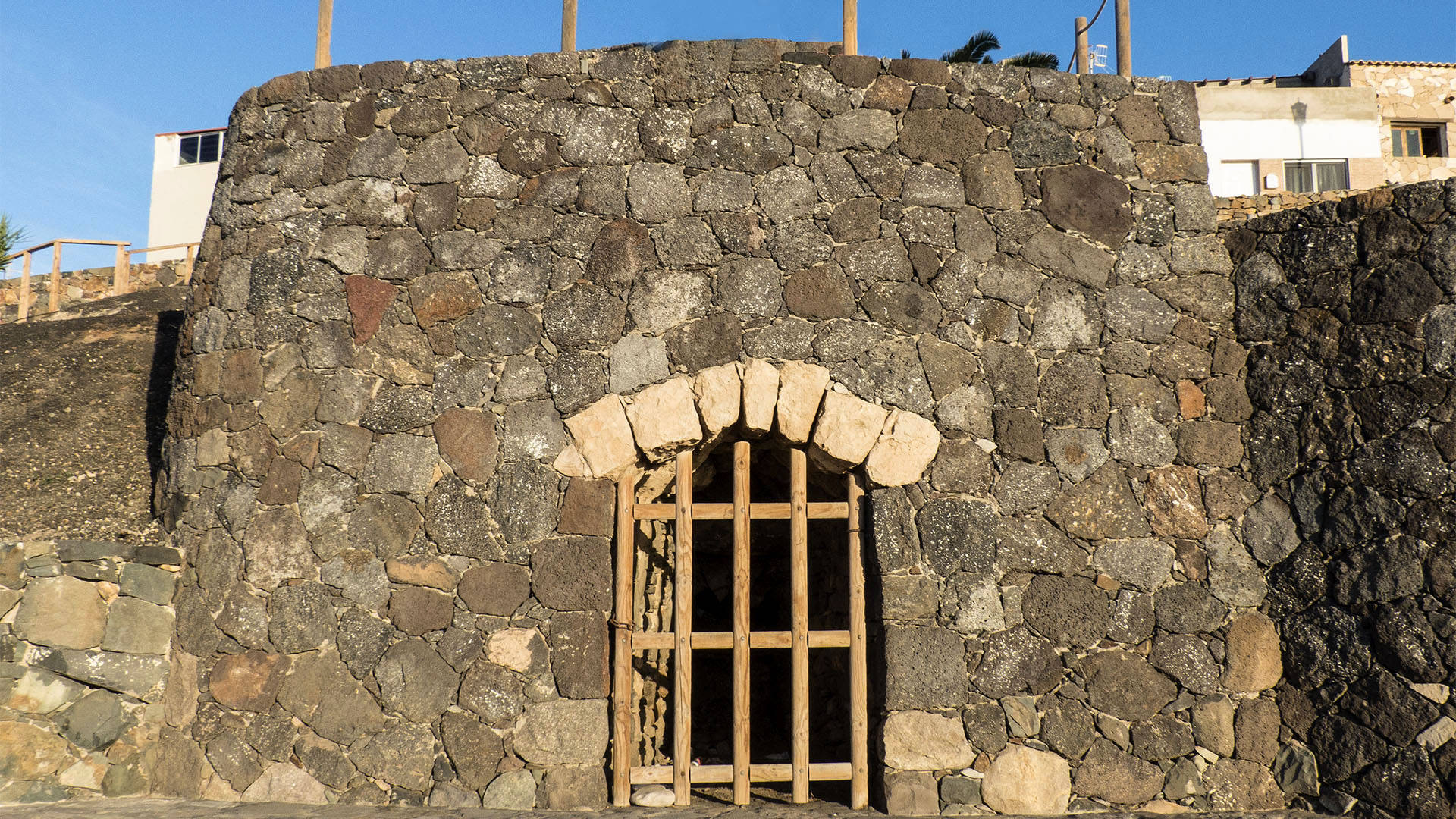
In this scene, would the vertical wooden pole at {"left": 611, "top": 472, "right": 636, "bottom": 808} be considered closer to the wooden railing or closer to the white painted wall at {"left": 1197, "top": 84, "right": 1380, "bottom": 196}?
the wooden railing

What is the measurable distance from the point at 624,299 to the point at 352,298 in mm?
1321

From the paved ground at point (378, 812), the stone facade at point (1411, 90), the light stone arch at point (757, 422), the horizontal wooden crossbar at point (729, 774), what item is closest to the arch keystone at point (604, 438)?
the light stone arch at point (757, 422)

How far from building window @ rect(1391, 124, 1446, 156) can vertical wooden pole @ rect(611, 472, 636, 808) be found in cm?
1519

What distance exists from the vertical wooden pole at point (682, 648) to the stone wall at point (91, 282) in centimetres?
921

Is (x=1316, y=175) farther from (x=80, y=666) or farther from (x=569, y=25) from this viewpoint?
(x=80, y=666)

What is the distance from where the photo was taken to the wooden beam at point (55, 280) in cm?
1066

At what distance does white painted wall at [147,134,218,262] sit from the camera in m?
18.2

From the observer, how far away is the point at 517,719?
444cm

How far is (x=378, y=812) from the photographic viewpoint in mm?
4250

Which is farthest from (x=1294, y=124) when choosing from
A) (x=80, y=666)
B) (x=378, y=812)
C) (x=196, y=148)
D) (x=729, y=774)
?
(x=196, y=148)

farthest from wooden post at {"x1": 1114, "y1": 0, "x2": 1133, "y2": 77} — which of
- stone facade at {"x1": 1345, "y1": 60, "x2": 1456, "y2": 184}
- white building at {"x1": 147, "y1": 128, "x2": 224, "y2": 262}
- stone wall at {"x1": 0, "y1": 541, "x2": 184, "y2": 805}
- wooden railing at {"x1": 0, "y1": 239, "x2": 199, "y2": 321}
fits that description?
white building at {"x1": 147, "y1": 128, "x2": 224, "y2": 262}

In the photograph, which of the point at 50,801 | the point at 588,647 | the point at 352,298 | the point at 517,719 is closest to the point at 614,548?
the point at 588,647

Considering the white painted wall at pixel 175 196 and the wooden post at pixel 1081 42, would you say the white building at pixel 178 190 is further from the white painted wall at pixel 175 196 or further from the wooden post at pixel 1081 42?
the wooden post at pixel 1081 42

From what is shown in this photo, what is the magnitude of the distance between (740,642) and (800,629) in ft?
0.90
